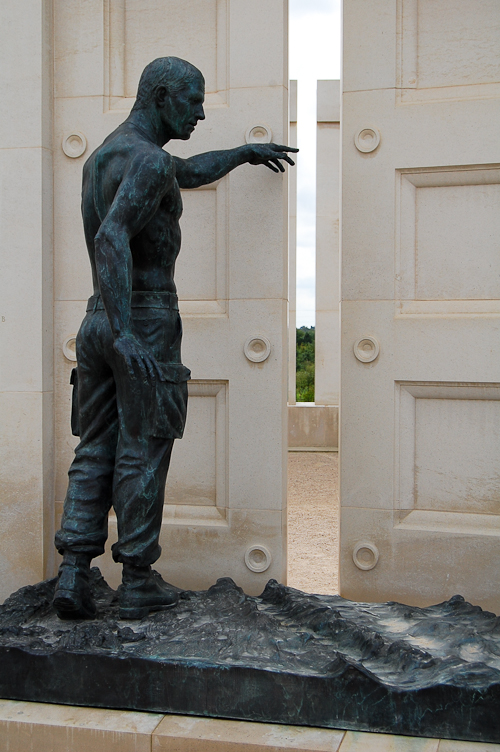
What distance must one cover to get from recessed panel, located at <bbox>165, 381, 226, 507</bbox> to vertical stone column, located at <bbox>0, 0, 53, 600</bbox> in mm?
753

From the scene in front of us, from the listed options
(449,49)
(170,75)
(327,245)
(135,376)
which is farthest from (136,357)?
(327,245)

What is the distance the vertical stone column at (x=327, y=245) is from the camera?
38.4 feet

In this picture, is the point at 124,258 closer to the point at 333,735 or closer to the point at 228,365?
the point at 228,365

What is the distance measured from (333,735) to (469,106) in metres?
3.00

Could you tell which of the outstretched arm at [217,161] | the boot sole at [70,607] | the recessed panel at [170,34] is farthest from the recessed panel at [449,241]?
the boot sole at [70,607]

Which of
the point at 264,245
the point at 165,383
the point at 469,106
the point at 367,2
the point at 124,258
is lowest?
the point at 165,383

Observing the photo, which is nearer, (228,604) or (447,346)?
(228,604)

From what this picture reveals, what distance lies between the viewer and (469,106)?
12.7ft

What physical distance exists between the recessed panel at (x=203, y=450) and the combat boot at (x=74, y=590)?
1.10 meters

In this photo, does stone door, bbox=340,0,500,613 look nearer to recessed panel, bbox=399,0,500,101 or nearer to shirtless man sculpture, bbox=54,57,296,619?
recessed panel, bbox=399,0,500,101

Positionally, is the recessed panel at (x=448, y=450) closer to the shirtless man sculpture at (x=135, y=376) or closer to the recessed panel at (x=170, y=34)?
the shirtless man sculpture at (x=135, y=376)

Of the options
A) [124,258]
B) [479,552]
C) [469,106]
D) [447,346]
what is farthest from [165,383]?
[469,106]

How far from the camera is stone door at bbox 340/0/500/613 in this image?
3.89m

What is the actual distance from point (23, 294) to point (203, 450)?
130 centimetres
